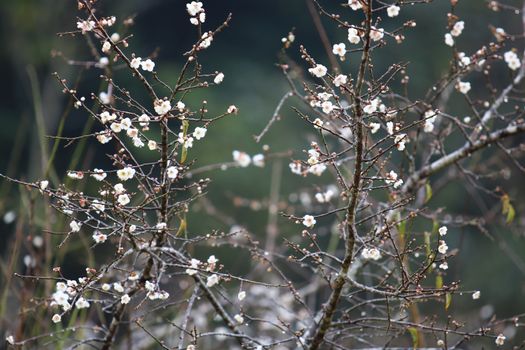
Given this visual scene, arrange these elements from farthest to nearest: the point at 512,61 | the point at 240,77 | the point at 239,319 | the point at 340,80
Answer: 1. the point at 240,77
2. the point at 512,61
3. the point at 239,319
4. the point at 340,80

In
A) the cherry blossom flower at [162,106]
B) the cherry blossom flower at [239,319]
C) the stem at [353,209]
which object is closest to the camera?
the stem at [353,209]

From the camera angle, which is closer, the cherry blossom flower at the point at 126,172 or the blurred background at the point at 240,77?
the cherry blossom flower at the point at 126,172

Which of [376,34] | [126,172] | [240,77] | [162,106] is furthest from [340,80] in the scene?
[240,77]

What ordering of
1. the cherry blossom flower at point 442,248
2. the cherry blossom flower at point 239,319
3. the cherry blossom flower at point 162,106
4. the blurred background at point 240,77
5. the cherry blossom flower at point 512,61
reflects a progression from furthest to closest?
the blurred background at point 240,77
the cherry blossom flower at point 512,61
the cherry blossom flower at point 239,319
the cherry blossom flower at point 442,248
the cherry blossom flower at point 162,106

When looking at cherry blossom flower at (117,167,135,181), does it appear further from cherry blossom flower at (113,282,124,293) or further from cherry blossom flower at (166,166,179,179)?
cherry blossom flower at (113,282,124,293)

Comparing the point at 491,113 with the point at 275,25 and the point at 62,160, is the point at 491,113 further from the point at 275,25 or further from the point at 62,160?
the point at 275,25

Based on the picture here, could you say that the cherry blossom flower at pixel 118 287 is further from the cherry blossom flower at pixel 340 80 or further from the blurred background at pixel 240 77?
the blurred background at pixel 240 77

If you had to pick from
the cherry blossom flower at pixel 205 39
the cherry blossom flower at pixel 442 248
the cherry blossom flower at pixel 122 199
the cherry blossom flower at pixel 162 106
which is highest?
the cherry blossom flower at pixel 205 39

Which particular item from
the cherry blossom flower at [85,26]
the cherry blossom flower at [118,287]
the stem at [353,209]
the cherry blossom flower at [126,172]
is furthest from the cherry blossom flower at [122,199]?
the stem at [353,209]

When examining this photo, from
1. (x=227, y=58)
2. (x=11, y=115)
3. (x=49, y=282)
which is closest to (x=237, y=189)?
(x=227, y=58)

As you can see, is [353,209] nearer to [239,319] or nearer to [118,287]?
[239,319]
